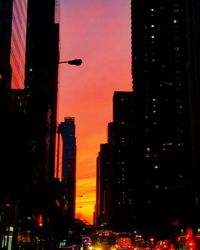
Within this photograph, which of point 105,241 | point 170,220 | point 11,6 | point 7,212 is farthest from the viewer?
point 170,220

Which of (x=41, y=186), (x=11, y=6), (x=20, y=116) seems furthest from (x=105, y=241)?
(x=20, y=116)

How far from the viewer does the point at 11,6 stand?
72375 mm

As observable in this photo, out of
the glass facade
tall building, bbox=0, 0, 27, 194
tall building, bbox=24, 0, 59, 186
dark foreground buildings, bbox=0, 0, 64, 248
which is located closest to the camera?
tall building, bbox=0, 0, 27, 194

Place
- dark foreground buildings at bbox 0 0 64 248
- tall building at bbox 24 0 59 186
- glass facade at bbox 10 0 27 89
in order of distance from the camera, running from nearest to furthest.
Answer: dark foreground buildings at bbox 0 0 64 248
glass facade at bbox 10 0 27 89
tall building at bbox 24 0 59 186

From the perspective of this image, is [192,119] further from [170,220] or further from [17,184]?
[17,184]

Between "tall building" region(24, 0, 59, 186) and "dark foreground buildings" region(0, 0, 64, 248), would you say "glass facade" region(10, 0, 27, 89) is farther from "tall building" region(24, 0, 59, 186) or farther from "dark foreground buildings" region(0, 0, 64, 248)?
"tall building" region(24, 0, 59, 186)

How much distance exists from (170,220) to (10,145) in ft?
350

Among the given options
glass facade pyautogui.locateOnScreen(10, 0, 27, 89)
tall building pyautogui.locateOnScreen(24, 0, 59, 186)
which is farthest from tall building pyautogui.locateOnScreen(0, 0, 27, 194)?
tall building pyautogui.locateOnScreen(24, 0, 59, 186)

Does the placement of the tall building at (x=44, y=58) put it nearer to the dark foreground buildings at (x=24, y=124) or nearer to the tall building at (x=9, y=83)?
the dark foreground buildings at (x=24, y=124)

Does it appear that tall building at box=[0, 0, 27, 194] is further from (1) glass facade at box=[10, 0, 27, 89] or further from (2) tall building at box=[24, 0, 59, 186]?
(2) tall building at box=[24, 0, 59, 186]

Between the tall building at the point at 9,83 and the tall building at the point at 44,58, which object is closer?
the tall building at the point at 9,83

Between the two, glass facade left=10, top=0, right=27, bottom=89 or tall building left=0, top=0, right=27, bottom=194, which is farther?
glass facade left=10, top=0, right=27, bottom=89

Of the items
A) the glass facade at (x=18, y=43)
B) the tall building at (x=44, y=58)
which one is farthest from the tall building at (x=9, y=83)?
the tall building at (x=44, y=58)

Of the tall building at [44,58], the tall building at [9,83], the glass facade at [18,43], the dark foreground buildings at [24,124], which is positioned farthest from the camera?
the tall building at [44,58]
